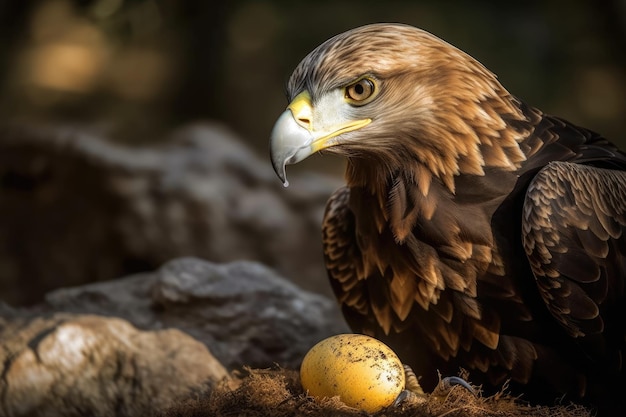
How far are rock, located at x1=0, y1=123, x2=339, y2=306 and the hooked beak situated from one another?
3.34 meters

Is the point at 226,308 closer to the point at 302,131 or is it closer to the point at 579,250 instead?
the point at 302,131

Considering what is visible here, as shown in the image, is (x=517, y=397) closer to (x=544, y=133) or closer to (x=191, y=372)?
(x=544, y=133)

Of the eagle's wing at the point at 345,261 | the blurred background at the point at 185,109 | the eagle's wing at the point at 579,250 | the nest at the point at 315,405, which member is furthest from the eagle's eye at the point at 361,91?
the blurred background at the point at 185,109

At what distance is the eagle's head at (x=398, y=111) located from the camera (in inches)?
115

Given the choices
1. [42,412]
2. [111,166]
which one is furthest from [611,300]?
[111,166]

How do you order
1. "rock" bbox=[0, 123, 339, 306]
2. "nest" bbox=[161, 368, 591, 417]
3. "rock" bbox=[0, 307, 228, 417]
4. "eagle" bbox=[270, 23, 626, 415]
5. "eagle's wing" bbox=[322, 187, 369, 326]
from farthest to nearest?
"rock" bbox=[0, 123, 339, 306]
"eagle's wing" bbox=[322, 187, 369, 326]
"rock" bbox=[0, 307, 228, 417]
"eagle" bbox=[270, 23, 626, 415]
"nest" bbox=[161, 368, 591, 417]

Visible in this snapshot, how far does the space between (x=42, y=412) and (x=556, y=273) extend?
2.16m

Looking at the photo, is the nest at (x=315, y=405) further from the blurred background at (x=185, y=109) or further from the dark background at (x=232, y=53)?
the dark background at (x=232, y=53)

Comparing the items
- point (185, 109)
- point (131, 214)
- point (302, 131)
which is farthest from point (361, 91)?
point (185, 109)

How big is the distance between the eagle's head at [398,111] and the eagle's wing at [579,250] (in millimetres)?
254

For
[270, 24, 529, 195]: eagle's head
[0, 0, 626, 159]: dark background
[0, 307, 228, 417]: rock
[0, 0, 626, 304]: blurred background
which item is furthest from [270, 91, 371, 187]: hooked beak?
[0, 0, 626, 159]: dark background

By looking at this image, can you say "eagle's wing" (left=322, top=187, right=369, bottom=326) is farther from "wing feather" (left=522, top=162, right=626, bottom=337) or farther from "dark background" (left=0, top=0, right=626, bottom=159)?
"dark background" (left=0, top=0, right=626, bottom=159)

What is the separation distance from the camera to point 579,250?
292 cm

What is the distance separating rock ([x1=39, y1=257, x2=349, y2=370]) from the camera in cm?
404
